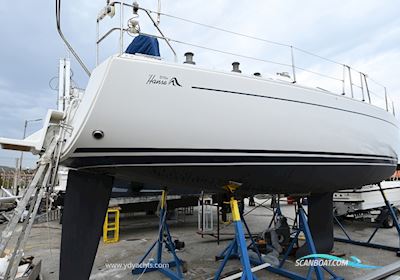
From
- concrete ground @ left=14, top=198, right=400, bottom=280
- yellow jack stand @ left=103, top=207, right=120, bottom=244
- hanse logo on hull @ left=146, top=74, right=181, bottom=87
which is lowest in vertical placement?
concrete ground @ left=14, top=198, right=400, bottom=280

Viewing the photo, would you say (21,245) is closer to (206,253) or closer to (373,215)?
(206,253)

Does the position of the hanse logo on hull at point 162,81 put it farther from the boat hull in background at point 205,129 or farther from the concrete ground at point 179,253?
the concrete ground at point 179,253

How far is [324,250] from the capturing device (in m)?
4.21

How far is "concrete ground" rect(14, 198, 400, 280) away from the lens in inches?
165

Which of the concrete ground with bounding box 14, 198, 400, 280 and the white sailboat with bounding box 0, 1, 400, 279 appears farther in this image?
the concrete ground with bounding box 14, 198, 400, 280

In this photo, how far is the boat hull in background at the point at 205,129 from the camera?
2178mm

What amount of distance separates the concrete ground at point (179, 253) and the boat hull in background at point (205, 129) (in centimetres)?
152

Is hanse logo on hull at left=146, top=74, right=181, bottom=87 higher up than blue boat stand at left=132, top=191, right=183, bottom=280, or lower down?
higher up

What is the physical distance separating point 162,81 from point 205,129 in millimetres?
498

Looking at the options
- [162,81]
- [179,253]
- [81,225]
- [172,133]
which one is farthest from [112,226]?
[162,81]

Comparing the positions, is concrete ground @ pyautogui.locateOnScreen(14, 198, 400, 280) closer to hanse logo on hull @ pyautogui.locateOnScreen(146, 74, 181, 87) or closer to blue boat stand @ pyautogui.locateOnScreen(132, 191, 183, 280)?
blue boat stand @ pyautogui.locateOnScreen(132, 191, 183, 280)

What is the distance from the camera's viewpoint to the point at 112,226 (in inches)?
261

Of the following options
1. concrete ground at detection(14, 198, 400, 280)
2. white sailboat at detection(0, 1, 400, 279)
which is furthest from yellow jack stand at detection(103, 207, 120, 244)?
white sailboat at detection(0, 1, 400, 279)

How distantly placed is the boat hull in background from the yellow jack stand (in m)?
3.83
